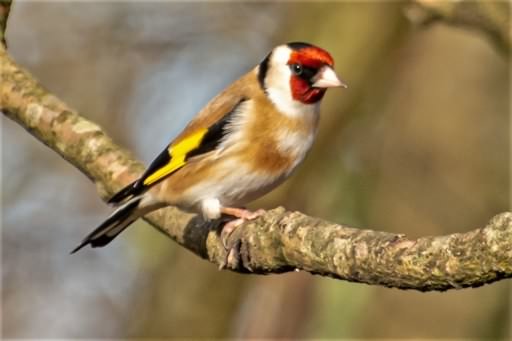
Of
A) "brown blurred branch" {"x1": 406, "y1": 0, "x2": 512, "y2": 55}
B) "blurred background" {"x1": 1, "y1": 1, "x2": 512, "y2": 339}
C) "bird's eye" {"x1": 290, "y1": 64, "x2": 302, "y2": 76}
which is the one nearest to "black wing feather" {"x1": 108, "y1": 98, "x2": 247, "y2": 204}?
"bird's eye" {"x1": 290, "y1": 64, "x2": 302, "y2": 76}

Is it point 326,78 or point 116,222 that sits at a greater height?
point 326,78

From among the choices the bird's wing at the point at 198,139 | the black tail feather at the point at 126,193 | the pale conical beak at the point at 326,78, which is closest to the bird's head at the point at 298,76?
the pale conical beak at the point at 326,78

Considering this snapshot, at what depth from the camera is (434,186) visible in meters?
9.73

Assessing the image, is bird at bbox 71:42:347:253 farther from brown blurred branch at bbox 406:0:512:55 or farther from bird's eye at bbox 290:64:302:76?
brown blurred branch at bbox 406:0:512:55

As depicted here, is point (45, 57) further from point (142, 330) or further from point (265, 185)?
point (265, 185)

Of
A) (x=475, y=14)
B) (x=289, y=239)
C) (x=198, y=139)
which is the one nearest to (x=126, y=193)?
(x=198, y=139)

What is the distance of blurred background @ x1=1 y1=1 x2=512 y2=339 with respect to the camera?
7102 mm

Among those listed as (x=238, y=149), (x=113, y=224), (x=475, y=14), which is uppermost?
(x=475, y=14)

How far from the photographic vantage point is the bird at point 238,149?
4738 millimetres

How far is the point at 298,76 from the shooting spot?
16.8 ft

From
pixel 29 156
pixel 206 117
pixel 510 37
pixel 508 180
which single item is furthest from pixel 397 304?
pixel 206 117

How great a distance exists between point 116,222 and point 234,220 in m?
0.88

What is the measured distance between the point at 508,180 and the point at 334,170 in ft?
6.83

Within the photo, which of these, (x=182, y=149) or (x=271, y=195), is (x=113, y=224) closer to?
(x=182, y=149)
